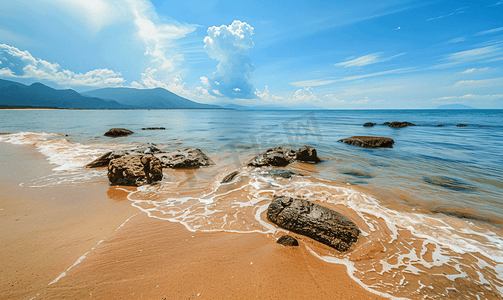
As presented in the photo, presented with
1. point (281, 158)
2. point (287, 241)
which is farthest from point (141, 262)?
point (281, 158)

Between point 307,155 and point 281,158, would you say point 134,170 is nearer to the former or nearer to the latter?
point 281,158

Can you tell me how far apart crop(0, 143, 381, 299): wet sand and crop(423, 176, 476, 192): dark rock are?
21.9 feet

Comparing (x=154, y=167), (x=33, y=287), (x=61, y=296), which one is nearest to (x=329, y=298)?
(x=61, y=296)

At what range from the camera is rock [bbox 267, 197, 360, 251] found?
3605 millimetres

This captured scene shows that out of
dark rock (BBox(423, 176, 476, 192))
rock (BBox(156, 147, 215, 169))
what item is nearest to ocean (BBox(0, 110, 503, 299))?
dark rock (BBox(423, 176, 476, 192))

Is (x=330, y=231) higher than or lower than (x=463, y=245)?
higher

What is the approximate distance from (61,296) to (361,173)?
30.1ft

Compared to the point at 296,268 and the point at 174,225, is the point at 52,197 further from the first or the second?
the point at 296,268

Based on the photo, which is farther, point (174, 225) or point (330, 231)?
point (174, 225)

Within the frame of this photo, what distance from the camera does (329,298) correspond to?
250 cm

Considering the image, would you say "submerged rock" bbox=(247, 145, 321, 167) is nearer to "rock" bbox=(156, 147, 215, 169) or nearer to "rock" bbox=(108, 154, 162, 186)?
"rock" bbox=(156, 147, 215, 169)

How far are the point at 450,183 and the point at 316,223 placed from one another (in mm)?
6905

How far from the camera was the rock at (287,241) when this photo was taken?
348 cm

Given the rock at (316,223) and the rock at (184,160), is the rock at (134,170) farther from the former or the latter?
the rock at (316,223)
